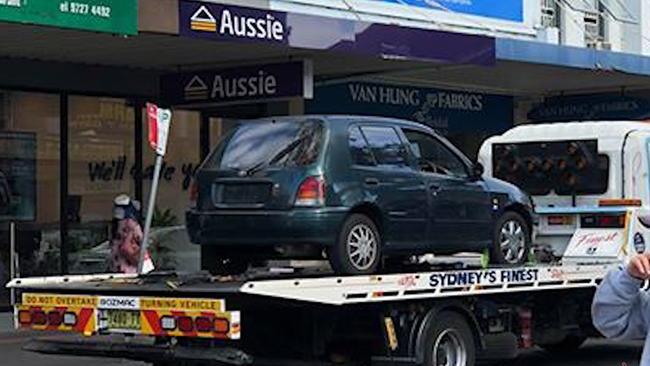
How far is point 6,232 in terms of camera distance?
55.8 ft

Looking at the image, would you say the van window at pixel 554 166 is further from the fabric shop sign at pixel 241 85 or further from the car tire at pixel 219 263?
the fabric shop sign at pixel 241 85

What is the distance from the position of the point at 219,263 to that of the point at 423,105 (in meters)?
13.2

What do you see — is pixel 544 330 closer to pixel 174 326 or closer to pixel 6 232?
pixel 174 326

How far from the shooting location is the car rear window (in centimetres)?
966

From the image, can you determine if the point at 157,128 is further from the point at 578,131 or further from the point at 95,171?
the point at 95,171

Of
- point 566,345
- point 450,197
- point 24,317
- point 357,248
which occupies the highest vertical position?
point 450,197

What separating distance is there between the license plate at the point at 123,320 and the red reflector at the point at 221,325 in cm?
71

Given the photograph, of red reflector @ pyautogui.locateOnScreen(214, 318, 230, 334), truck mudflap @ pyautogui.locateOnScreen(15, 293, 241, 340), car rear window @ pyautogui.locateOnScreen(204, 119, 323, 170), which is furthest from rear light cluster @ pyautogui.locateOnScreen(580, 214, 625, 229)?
red reflector @ pyautogui.locateOnScreen(214, 318, 230, 334)

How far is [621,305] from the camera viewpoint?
12.1ft

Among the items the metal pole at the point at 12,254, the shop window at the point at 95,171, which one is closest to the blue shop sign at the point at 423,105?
the shop window at the point at 95,171

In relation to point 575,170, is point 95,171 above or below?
above

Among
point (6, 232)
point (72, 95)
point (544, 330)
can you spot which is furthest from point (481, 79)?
point (544, 330)

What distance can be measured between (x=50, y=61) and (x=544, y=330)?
925 centimetres

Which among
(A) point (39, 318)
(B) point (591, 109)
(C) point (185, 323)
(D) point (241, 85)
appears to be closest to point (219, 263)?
(A) point (39, 318)
